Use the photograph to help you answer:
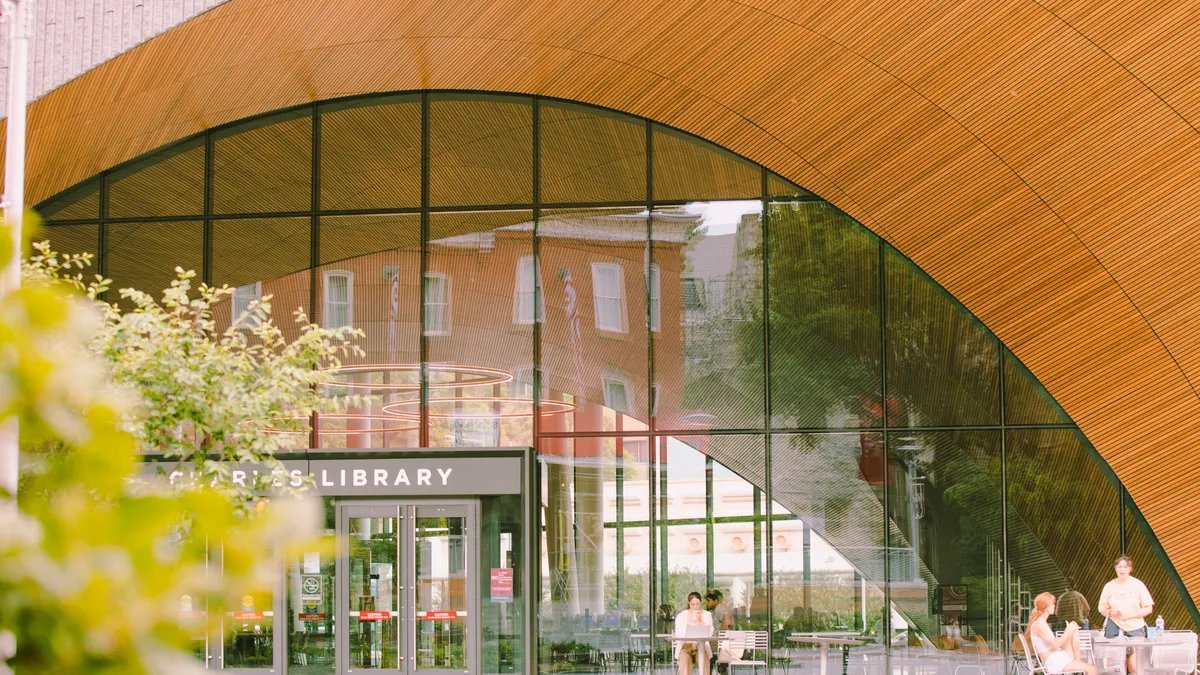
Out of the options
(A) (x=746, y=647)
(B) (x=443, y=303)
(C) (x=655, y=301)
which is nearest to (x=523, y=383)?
(B) (x=443, y=303)

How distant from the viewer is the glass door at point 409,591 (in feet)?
52.9

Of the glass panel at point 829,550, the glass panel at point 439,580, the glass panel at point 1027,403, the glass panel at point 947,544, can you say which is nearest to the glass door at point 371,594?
the glass panel at point 439,580

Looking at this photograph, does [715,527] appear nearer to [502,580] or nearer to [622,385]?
[622,385]

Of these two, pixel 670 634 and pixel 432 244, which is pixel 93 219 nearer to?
pixel 432 244

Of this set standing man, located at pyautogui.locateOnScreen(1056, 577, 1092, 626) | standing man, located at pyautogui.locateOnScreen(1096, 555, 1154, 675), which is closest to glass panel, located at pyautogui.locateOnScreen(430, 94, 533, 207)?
standing man, located at pyautogui.locateOnScreen(1056, 577, 1092, 626)

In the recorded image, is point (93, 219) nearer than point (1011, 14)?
No

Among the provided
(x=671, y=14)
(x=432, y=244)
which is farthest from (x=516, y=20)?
(x=432, y=244)

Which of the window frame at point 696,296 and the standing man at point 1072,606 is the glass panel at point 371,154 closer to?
the window frame at point 696,296

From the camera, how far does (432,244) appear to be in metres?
17.5

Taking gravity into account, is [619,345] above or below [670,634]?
above

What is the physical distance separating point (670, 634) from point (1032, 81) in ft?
25.7

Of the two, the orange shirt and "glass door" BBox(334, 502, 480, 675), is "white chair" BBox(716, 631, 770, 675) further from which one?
the orange shirt

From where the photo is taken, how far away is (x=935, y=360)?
16.4 meters

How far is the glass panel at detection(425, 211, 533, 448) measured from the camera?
1689 cm
